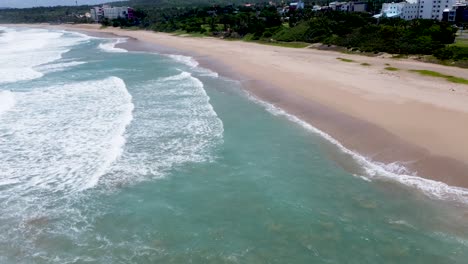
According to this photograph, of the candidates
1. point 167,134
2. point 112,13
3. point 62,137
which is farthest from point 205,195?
point 112,13

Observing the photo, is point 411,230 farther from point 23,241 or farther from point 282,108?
point 282,108

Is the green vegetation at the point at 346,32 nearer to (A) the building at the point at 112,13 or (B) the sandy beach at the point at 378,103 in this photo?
(B) the sandy beach at the point at 378,103

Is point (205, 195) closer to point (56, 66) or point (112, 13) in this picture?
point (56, 66)

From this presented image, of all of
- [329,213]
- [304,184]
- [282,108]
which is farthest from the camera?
[282,108]

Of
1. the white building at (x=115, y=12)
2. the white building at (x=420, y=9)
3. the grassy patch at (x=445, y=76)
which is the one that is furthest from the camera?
the white building at (x=115, y=12)

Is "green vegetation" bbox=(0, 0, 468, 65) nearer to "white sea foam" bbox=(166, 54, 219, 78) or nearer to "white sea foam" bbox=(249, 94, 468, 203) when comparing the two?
"white sea foam" bbox=(166, 54, 219, 78)

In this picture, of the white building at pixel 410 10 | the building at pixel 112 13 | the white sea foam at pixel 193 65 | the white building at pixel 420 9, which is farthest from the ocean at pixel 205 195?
the building at pixel 112 13

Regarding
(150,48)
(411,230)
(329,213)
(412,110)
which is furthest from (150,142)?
(150,48)
